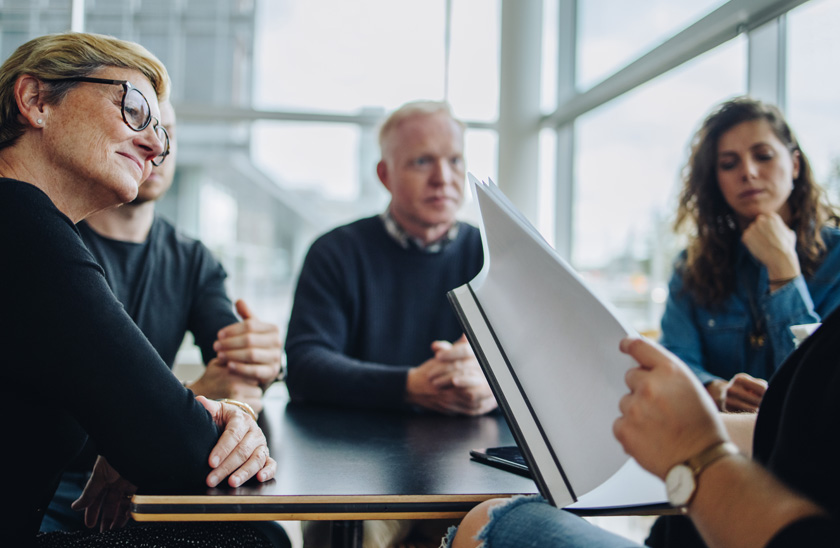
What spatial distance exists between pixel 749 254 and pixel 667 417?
1.50 metres

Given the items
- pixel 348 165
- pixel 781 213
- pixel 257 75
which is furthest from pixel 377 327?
pixel 257 75

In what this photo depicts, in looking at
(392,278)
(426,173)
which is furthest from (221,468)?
(426,173)

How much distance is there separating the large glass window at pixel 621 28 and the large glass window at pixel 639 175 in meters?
0.19

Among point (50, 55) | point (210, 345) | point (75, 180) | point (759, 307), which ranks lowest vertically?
point (210, 345)

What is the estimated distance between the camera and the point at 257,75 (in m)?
4.11

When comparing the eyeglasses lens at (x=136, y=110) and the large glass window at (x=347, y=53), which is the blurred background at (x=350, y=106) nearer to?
the large glass window at (x=347, y=53)

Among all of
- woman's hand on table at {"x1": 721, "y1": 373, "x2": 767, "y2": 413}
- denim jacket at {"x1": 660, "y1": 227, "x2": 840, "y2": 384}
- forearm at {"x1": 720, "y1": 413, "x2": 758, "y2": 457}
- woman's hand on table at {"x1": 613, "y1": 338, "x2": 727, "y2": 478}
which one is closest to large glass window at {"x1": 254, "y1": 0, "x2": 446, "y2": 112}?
denim jacket at {"x1": 660, "y1": 227, "x2": 840, "y2": 384}

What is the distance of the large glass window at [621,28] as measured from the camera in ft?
9.98

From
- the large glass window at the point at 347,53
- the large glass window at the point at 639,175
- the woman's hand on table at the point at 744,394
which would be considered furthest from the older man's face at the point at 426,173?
the large glass window at the point at 347,53

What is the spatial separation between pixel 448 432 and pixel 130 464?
68 centimetres

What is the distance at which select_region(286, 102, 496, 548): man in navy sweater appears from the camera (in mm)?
1744

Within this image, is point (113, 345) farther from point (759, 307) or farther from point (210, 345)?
point (759, 307)

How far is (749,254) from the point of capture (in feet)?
6.39

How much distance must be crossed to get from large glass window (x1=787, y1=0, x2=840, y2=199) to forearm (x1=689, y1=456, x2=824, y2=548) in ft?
6.60
